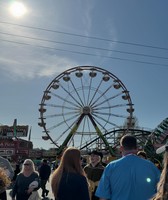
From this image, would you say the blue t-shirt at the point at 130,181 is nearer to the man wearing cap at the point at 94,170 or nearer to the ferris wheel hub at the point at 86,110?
the man wearing cap at the point at 94,170

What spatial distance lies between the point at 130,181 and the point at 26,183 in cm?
327

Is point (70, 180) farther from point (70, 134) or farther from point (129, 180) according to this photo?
point (70, 134)

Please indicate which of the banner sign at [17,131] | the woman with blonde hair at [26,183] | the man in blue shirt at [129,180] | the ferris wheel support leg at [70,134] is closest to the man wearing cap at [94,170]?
the woman with blonde hair at [26,183]

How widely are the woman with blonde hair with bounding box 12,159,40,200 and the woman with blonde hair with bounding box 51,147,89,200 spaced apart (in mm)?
2096

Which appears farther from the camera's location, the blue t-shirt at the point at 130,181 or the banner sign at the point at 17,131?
the banner sign at the point at 17,131

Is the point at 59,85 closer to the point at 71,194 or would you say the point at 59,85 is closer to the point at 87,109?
the point at 87,109

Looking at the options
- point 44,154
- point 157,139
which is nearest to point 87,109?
point 157,139

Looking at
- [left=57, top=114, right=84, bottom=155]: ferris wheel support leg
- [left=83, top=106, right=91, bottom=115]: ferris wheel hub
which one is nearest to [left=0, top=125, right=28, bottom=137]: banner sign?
[left=57, top=114, right=84, bottom=155]: ferris wheel support leg

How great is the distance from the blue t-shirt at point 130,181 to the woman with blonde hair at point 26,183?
115 inches

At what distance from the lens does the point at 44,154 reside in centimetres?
5406

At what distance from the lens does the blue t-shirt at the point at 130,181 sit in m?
→ 4.04

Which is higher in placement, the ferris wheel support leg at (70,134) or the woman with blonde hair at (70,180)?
the ferris wheel support leg at (70,134)

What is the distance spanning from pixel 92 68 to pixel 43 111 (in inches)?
244

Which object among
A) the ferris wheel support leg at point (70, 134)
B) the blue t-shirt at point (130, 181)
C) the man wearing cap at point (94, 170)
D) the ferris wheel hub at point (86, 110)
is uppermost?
the ferris wheel hub at point (86, 110)
